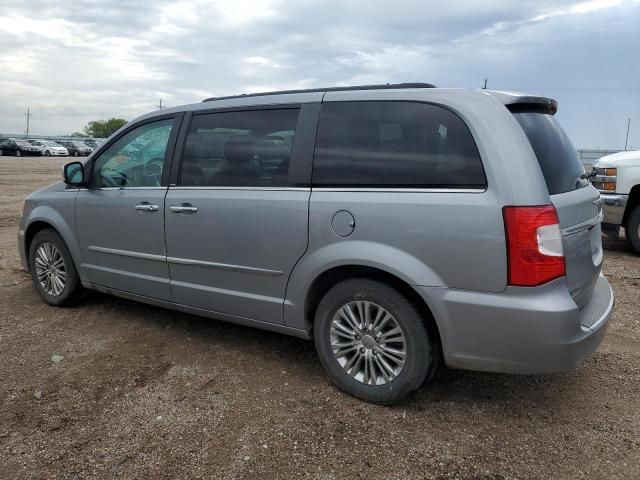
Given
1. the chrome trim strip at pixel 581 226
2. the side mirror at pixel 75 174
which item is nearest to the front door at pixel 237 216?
the side mirror at pixel 75 174

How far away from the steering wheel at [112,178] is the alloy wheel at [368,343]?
2239 mm

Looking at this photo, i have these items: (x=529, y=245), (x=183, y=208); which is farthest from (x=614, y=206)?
(x=183, y=208)

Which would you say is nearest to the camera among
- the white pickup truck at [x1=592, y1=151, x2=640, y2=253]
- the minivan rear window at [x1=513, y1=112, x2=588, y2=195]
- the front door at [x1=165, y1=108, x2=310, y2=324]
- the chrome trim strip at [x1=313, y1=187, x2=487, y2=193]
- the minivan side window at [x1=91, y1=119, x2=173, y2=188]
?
the chrome trim strip at [x1=313, y1=187, x2=487, y2=193]

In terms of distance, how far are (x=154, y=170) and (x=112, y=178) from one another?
0.55 m

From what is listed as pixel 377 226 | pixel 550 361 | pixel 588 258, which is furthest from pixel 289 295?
pixel 588 258

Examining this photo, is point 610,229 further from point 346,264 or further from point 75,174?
point 75,174

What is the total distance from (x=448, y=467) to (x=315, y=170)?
1.77 meters

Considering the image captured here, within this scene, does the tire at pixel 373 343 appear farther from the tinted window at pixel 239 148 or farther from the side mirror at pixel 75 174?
the side mirror at pixel 75 174

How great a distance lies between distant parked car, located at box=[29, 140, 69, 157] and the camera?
44656mm

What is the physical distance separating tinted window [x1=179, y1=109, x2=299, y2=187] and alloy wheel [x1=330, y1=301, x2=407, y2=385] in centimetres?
93

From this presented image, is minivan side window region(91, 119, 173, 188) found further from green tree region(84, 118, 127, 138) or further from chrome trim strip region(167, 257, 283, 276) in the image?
green tree region(84, 118, 127, 138)

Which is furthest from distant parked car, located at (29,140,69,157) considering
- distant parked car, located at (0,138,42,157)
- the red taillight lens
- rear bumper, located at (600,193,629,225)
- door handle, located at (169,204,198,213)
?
the red taillight lens

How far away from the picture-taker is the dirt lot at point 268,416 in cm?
258

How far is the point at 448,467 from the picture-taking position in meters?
2.55
